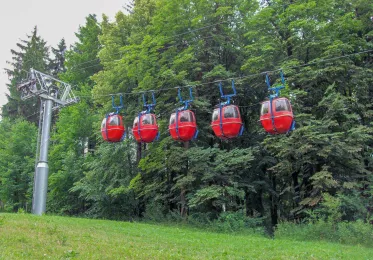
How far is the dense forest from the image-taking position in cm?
1842

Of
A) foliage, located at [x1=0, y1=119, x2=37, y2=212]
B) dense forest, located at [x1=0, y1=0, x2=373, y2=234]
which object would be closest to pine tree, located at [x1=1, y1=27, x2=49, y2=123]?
foliage, located at [x1=0, y1=119, x2=37, y2=212]

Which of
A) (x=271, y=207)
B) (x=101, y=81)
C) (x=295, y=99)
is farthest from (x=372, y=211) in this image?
(x=101, y=81)

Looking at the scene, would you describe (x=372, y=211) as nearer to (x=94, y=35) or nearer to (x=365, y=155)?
(x=365, y=155)

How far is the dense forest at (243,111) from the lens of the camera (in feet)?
60.4

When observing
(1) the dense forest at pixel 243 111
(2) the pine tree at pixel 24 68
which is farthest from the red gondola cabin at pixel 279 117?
(2) the pine tree at pixel 24 68

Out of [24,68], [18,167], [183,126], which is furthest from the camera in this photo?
[24,68]

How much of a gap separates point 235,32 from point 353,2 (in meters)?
7.18

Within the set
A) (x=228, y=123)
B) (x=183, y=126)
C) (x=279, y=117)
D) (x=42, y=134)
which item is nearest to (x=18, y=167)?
(x=42, y=134)

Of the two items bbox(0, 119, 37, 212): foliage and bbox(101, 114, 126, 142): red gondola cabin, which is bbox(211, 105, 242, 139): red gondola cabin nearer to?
bbox(101, 114, 126, 142): red gondola cabin

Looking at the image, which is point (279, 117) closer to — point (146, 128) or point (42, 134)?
point (146, 128)

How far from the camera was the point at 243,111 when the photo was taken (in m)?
24.3

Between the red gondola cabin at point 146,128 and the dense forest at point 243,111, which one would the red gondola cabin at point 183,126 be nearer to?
the red gondola cabin at point 146,128

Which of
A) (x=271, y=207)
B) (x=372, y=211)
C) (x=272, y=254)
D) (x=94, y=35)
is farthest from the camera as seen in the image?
(x=94, y=35)

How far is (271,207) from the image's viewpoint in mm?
25375
